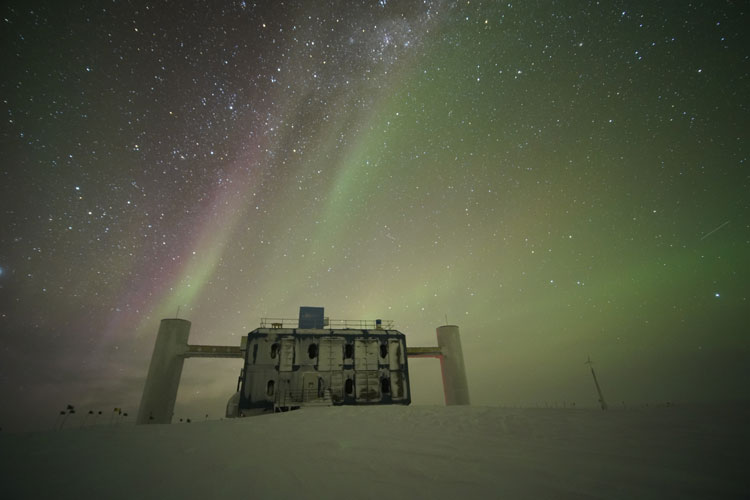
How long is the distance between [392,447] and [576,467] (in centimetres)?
301

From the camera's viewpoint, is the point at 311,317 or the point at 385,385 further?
the point at 311,317

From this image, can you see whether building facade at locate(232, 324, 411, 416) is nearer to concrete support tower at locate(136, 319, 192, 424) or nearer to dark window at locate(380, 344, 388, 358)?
dark window at locate(380, 344, 388, 358)

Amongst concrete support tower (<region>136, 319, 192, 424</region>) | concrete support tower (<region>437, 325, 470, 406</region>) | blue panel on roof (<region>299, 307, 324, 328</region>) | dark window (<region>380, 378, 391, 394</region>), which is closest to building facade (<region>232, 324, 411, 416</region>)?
dark window (<region>380, 378, 391, 394</region>)

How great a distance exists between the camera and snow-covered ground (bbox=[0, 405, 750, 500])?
333cm

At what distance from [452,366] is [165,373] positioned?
2914 cm

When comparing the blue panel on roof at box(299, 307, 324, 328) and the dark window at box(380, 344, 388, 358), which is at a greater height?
the blue panel on roof at box(299, 307, 324, 328)

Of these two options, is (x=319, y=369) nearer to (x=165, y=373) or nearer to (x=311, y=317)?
(x=311, y=317)

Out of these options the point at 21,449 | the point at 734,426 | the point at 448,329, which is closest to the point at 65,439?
the point at 21,449

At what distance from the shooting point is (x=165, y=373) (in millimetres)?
29234

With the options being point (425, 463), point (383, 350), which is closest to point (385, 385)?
point (383, 350)

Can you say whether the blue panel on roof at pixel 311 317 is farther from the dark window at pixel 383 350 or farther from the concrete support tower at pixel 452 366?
the concrete support tower at pixel 452 366

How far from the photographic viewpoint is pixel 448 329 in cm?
3616

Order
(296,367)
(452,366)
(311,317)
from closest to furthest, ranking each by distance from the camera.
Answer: (296,367) → (311,317) → (452,366)

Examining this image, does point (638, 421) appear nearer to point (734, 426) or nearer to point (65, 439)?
point (734, 426)
